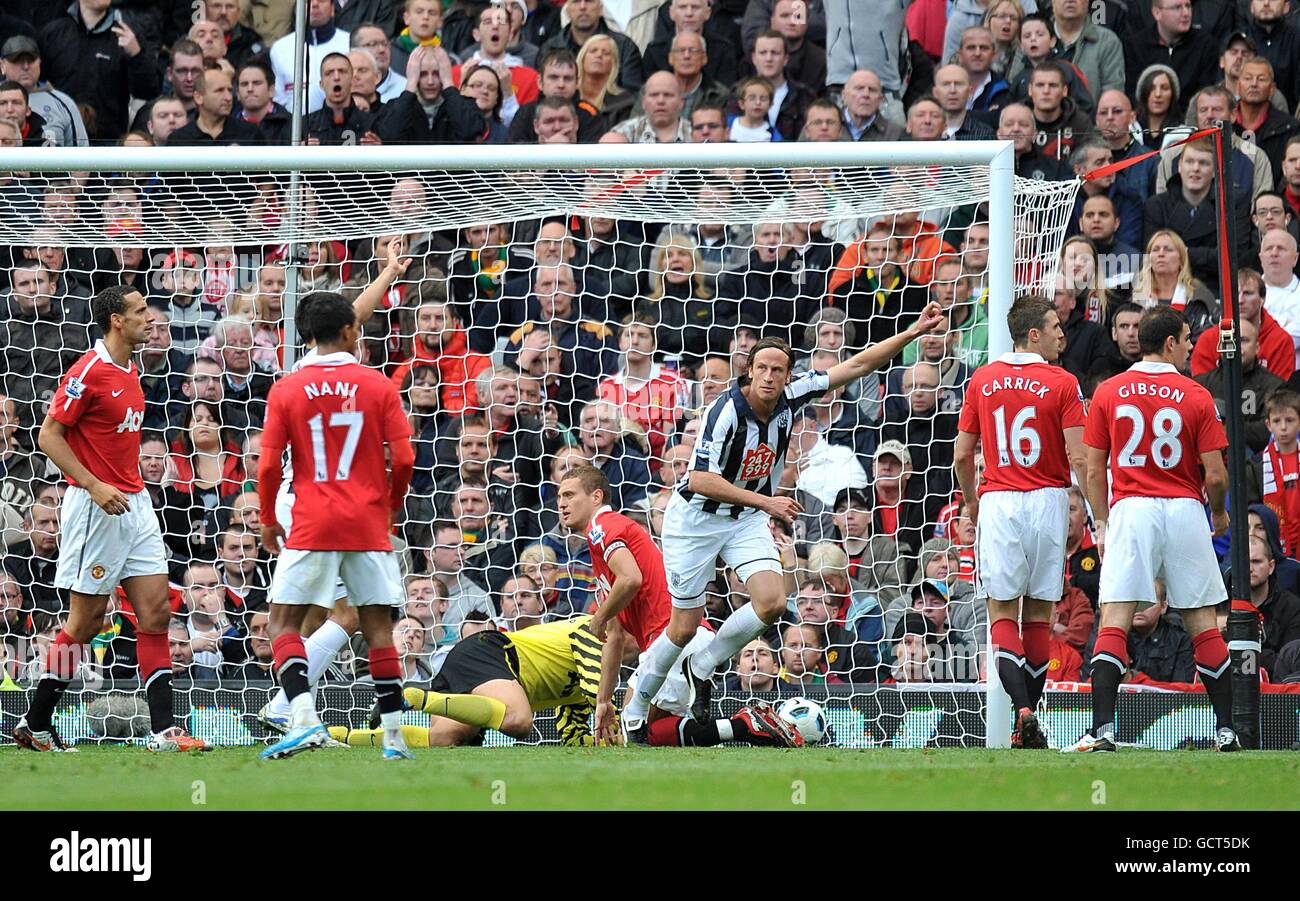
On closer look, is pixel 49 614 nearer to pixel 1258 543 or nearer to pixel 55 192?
pixel 55 192

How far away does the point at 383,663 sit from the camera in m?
6.98

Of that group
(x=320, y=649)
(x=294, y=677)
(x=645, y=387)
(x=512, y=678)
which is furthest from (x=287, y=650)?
(x=645, y=387)

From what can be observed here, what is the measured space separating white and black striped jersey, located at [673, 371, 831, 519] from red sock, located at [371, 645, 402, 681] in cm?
207

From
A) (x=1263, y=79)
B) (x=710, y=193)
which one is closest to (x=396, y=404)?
(x=710, y=193)

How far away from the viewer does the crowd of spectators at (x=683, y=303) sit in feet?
34.2

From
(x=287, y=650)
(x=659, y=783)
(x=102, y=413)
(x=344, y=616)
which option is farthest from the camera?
(x=344, y=616)

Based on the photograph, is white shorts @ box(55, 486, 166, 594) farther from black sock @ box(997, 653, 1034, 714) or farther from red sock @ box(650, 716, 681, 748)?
black sock @ box(997, 653, 1034, 714)

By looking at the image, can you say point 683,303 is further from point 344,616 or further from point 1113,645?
point 1113,645

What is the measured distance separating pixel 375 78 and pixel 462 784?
7.82m

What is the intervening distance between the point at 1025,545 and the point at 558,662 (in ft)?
8.75

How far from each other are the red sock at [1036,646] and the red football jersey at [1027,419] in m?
0.72

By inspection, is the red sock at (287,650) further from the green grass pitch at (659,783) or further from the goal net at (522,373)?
the goal net at (522,373)

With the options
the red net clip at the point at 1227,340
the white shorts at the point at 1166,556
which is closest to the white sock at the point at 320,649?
the white shorts at the point at 1166,556

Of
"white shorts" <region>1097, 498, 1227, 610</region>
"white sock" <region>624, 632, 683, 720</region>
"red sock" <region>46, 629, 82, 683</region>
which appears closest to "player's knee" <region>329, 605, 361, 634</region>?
"red sock" <region>46, 629, 82, 683</region>
